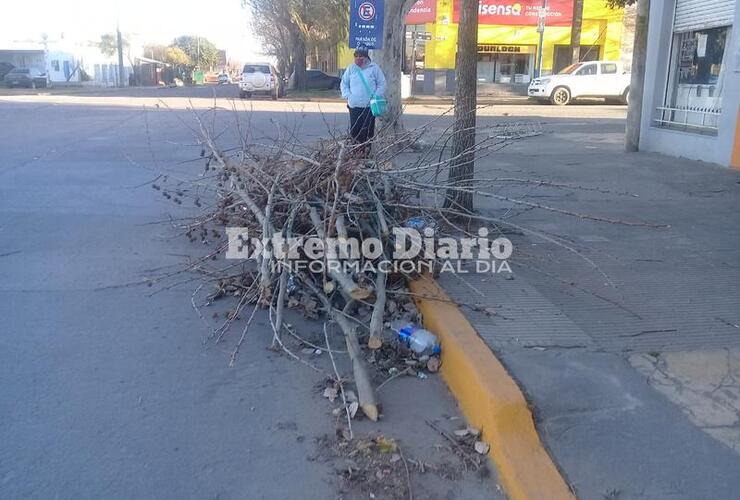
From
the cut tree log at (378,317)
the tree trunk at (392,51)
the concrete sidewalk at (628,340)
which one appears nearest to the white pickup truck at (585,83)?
the tree trunk at (392,51)

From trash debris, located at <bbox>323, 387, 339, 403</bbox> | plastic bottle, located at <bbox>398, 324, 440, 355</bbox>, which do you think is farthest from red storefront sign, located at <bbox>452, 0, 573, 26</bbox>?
trash debris, located at <bbox>323, 387, 339, 403</bbox>

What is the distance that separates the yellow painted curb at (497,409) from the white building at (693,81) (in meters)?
8.78

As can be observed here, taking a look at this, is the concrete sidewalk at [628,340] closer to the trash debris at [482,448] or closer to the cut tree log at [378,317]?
the trash debris at [482,448]

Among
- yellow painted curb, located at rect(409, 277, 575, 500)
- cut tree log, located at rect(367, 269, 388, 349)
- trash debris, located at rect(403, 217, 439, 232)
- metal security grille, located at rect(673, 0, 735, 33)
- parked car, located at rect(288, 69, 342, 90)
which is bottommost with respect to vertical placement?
yellow painted curb, located at rect(409, 277, 575, 500)

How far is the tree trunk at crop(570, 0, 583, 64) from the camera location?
37875 mm

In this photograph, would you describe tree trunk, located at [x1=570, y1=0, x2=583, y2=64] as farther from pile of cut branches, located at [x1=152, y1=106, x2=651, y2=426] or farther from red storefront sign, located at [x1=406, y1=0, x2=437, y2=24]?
pile of cut branches, located at [x1=152, y1=106, x2=651, y2=426]

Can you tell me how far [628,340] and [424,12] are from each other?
119 ft

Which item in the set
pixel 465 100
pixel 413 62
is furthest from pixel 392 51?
pixel 413 62

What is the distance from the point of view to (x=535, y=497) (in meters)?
3.00

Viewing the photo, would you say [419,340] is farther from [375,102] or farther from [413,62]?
[413,62]

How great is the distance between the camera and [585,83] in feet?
100.0

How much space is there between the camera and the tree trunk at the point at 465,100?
6816mm

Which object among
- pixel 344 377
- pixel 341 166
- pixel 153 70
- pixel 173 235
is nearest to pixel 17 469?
pixel 344 377

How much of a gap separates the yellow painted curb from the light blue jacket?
5462 millimetres
